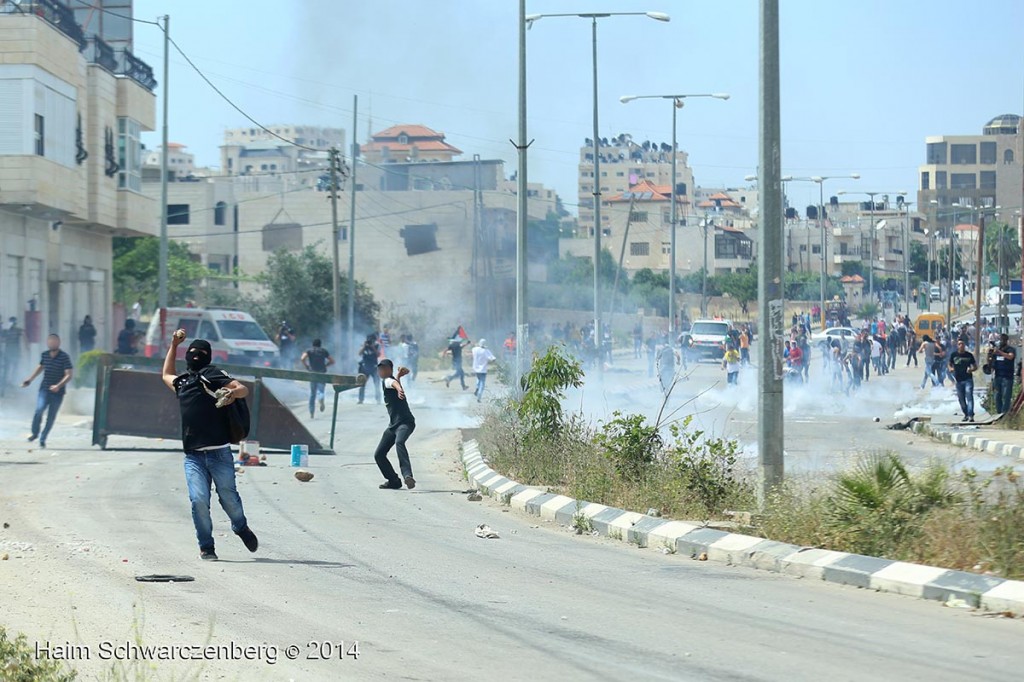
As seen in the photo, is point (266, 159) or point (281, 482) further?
point (266, 159)

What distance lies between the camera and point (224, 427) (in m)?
9.57

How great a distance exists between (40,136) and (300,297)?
23.0 meters

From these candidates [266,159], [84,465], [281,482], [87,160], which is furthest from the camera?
[266,159]

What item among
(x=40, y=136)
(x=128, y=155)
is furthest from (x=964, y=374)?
(x=128, y=155)

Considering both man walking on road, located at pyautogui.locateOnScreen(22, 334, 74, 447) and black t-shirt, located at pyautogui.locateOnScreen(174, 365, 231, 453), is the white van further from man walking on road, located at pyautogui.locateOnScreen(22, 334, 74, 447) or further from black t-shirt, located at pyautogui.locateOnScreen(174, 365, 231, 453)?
black t-shirt, located at pyautogui.locateOnScreen(174, 365, 231, 453)

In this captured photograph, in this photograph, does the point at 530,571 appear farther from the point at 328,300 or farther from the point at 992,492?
the point at 328,300

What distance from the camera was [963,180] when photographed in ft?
426

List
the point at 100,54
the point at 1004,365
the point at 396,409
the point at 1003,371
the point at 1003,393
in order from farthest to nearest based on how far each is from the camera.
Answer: the point at 100,54 → the point at 1003,393 → the point at 1003,371 → the point at 1004,365 → the point at 396,409

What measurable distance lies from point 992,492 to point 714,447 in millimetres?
2900

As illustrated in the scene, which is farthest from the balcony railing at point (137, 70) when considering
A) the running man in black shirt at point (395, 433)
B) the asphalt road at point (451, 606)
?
the asphalt road at point (451, 606)

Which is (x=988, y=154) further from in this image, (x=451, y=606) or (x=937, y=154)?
(x=451, y=606)

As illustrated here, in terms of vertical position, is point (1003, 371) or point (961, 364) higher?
point (961, 364)

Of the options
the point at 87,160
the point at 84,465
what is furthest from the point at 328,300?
the point at 84,465

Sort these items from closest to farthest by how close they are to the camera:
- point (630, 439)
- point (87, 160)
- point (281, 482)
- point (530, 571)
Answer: point (530, 571), point (630, 439), point (281, 482), point (87, 160)
